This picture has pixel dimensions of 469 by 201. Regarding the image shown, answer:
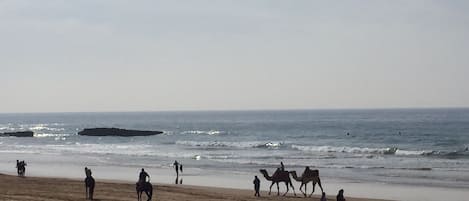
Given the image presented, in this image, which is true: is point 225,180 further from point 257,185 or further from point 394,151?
point 394,151

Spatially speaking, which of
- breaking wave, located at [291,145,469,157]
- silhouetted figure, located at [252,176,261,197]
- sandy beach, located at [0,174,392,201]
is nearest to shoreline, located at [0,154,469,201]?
sandy beach, located at [0,174,392,201]

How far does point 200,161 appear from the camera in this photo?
161 ft

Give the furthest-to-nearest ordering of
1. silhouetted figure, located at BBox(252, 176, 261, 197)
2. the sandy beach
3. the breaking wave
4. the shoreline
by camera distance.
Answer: the breaking wave < the shoreline < silhouetted figure, located at BBox(252, 176, 261, 197) < the sandy beach

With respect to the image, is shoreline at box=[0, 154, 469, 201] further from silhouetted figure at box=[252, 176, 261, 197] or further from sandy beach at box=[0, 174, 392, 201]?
silhouetted figure at box=[252, 176, 261, 197]

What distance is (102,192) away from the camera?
2514 centimetres

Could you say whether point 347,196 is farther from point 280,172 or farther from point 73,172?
point 73,172

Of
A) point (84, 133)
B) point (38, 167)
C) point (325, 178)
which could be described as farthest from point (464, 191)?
point (84, 133)

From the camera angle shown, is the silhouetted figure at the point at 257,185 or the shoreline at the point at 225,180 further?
the shoreline at the point at 225,180

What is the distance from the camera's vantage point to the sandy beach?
74.2 feet

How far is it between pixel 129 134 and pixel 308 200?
273ft

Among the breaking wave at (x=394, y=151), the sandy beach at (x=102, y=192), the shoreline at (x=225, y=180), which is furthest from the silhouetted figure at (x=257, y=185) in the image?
the breaking wave at (x=394, y=151)

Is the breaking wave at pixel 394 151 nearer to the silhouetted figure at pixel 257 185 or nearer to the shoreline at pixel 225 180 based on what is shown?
the shoreline at pixel 225 180

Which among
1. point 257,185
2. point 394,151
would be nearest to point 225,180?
point 257,185

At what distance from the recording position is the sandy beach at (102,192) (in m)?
22.6
